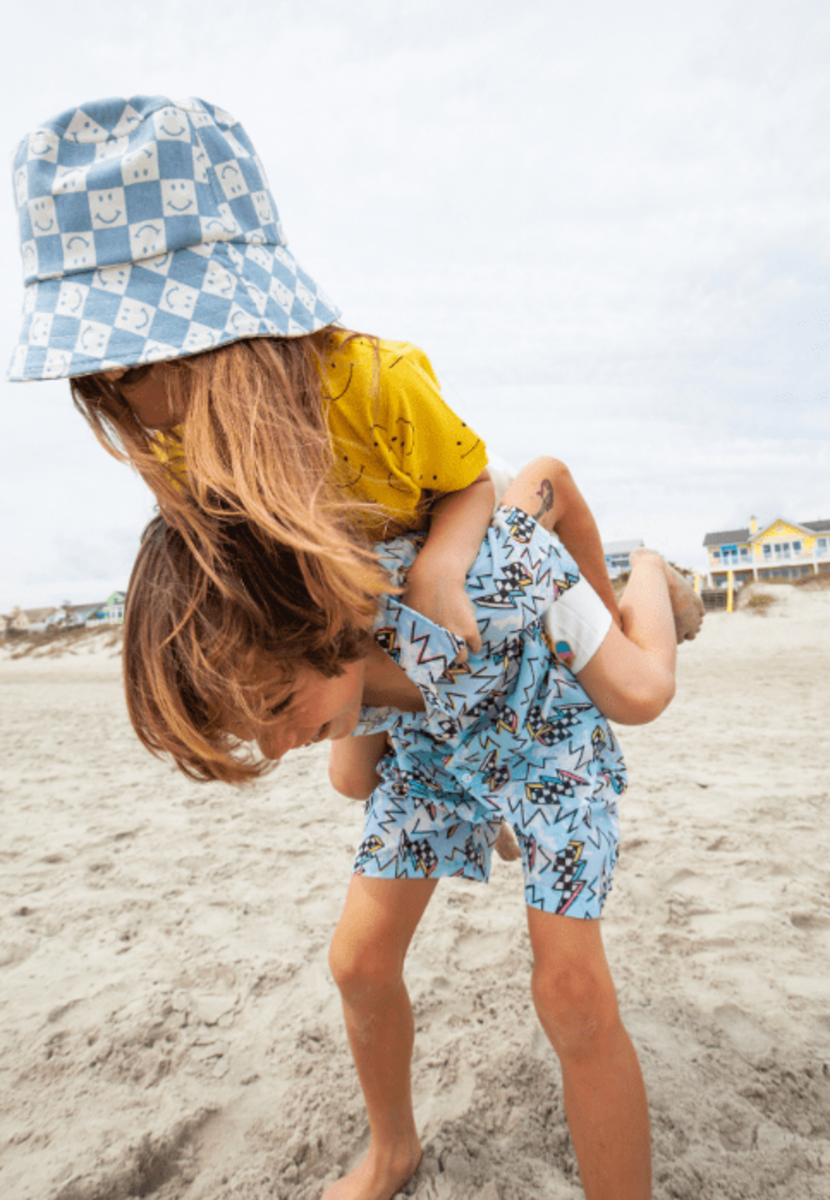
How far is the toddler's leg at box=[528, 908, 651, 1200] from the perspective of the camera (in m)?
1.12

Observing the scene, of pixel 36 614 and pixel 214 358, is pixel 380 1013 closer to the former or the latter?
pixel 214 358

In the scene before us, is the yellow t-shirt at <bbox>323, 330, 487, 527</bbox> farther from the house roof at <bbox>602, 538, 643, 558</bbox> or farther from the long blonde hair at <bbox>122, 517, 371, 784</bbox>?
the house roof at <bbox>602, 538, 643, 558</bbox>

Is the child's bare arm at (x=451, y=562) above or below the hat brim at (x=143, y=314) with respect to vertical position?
below

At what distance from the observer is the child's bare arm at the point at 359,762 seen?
1501mm

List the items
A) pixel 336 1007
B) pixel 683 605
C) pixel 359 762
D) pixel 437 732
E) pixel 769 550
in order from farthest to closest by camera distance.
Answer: pixel 769 550
pixel 336 1007
pixel 683 605
pixel 359 762
pixel 437 732

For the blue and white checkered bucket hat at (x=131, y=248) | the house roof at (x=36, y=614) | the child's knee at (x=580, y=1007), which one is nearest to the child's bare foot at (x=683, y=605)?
the child's knee at (x=580, y=1007)

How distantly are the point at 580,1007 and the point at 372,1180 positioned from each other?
0.66 metres

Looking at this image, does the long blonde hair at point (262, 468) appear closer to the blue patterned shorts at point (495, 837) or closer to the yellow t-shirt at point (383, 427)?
the yellow t-shirt at point (383, 427)

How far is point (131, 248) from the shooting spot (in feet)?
3.31

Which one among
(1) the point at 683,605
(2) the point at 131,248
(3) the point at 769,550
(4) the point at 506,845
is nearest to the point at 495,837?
(4) the point at 506,845

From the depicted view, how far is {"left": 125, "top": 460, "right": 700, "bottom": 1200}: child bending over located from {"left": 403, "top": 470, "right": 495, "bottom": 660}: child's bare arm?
3 cm

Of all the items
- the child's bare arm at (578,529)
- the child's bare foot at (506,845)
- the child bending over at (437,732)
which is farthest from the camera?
the child's bare foot at (506,845)

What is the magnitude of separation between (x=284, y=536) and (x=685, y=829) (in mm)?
2805

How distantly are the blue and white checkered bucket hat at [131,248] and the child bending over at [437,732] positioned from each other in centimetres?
30
